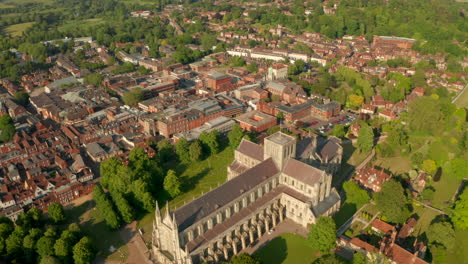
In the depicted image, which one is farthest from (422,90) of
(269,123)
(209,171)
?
(209,171)

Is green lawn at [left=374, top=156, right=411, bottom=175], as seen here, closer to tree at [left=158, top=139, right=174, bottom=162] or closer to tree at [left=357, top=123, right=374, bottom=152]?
tree at [left=357, top=123, right=374, bottom=152]

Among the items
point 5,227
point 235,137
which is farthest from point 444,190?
point 5,227

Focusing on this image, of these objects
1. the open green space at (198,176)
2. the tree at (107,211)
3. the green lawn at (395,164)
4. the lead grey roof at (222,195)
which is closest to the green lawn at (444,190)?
the green lawn at (395,164)

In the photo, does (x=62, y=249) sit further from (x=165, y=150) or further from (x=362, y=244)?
(x=362, y=244)

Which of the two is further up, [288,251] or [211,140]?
[211,140]

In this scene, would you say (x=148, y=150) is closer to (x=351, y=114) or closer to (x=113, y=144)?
(x=113, y=144)

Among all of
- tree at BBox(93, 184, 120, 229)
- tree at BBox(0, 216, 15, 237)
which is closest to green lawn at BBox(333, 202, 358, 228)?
tree at BBox(93, 184, 120, 229)
